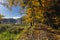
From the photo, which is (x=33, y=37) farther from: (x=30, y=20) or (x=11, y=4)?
(x=30, y=20)

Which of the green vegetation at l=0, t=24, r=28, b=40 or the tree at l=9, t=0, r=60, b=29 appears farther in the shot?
the green vegetation at l=0, t=24, r=28, b=40

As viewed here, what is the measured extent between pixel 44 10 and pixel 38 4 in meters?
1.02

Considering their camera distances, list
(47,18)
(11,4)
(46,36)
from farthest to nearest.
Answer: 1. (11,4)
2. (47,18)
3. (46,36)

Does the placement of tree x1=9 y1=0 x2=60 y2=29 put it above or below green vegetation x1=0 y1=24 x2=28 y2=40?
above

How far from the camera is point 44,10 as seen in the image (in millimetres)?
17062

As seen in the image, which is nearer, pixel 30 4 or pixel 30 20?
pixel 30 4

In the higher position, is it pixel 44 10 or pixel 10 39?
pixel 44 10

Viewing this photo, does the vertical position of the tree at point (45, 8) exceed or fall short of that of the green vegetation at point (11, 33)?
it exceeds it

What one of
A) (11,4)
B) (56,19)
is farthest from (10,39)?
(56,19)

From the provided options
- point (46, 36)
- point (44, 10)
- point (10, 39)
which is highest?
point (44, 10)

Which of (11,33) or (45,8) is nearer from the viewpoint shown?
(45,8)

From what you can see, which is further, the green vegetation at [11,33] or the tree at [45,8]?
the green vegetation at [11,33]

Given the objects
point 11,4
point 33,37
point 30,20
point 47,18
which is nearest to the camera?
point 33,37

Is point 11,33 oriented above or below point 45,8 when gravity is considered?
below
